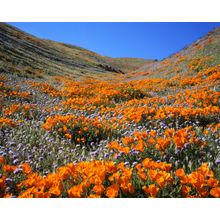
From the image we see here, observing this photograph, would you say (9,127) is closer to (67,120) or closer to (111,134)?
(67,120)

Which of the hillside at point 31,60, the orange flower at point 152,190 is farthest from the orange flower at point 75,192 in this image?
the hillside at point 31,60

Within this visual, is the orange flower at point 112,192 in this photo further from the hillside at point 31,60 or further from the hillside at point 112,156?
the hillside at point 31,60

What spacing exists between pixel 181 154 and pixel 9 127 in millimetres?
4013

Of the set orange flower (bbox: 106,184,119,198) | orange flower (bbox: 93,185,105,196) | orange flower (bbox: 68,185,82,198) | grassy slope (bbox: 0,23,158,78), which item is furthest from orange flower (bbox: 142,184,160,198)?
grassy slope (bbox: 0,23,158,78)

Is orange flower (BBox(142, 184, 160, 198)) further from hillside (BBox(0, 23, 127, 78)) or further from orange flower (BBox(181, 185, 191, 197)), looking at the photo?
hillside (BBox(0, 23, 127, 78))

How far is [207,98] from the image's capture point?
26.3ft

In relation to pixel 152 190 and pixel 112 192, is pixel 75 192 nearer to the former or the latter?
pixel 112 192

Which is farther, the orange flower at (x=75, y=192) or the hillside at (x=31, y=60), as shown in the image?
the hillside at (x=31, y=60)

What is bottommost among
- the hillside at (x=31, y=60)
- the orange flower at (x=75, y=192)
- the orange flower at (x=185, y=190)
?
the orange flower at (x=75, y=192)

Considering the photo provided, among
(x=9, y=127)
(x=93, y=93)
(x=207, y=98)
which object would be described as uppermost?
(x=93, y=93)

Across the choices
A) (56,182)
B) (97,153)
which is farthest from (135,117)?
(56,182)

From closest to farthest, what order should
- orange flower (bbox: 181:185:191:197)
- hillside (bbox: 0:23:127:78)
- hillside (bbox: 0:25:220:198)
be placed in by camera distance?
orange flower (bbox: 181:185:191:197), hillside (bbox: 0:25:220:198), hillside (bbox: 0:23:127:78)

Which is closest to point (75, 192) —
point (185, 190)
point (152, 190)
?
point (152, 190)

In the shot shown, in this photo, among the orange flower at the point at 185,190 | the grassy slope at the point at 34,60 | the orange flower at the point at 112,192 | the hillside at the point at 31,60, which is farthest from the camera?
the grassy slope at the point at 34,60
